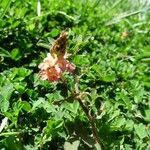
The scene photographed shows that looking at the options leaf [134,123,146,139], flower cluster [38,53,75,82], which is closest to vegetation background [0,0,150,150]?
leaf [134,123,146,139]

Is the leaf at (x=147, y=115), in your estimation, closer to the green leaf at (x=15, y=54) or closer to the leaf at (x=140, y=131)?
the leaf at (x=140, y=131)

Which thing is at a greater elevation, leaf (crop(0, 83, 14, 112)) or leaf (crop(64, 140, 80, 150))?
leaf (crop(0, 83, 14, 112))

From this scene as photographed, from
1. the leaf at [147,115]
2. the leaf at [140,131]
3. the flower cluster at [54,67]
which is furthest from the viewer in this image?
the leaf at [147,115]

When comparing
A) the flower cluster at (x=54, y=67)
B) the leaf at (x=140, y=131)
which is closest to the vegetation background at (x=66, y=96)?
the leaf at (x=140, y=131)

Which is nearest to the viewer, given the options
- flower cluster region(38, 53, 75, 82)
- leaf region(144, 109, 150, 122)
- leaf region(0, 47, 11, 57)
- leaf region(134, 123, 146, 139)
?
flower cluster region(38, 53, 75, 82)

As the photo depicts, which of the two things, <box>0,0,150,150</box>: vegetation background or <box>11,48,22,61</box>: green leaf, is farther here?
<box>11,48,22,61</box>: green leaf

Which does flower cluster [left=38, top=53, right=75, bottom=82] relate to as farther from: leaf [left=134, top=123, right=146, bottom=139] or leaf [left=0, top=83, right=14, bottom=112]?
leaf [left=134, top=123, right=146, bottom=139]

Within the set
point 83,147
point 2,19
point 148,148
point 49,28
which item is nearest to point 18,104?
point 83,147

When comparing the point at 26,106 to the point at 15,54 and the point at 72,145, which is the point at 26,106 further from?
the point at 15,54
